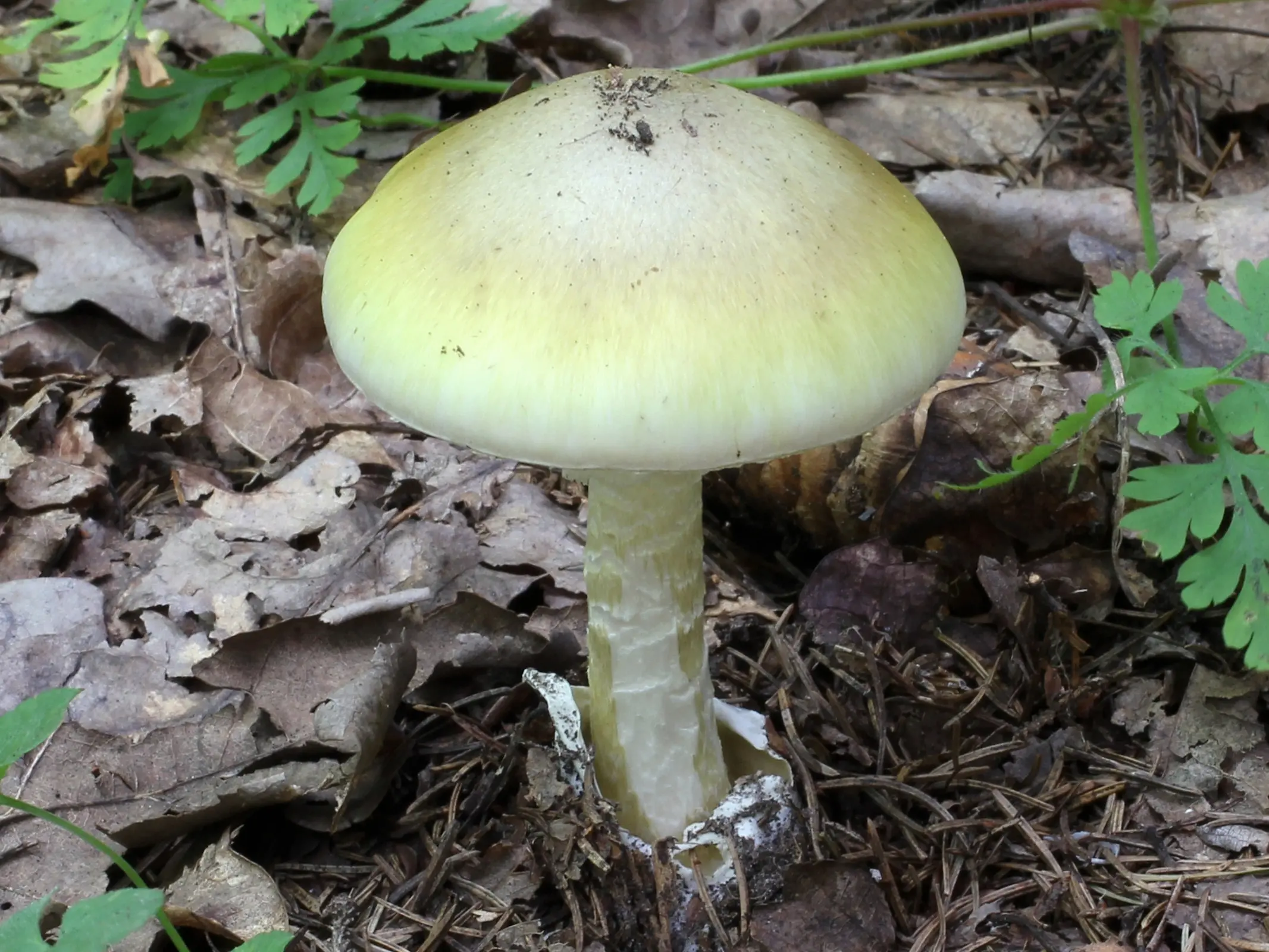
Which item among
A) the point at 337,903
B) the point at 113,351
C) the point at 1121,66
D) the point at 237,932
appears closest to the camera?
the point at 237,932

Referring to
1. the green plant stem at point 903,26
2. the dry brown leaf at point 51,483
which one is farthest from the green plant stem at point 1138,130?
the dry brown leaf at point 51,483

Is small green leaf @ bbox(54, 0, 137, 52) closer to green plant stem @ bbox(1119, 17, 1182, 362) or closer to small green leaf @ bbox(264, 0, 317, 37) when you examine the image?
small green leaf @ bbox(264, 0, 317, 37)

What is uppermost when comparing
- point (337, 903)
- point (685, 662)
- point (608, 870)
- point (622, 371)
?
point (622, 371)

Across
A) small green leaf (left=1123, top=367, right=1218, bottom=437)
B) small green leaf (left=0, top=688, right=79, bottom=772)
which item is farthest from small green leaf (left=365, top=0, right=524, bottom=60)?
small green leaf (left=0, top=688, right=79, bottom=772)

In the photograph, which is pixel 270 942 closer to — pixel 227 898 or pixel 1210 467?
pixel 227 898

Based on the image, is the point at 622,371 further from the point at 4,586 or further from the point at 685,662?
the point at 4,586

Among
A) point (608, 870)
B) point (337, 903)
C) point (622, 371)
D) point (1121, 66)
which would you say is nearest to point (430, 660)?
point (337, 903)
